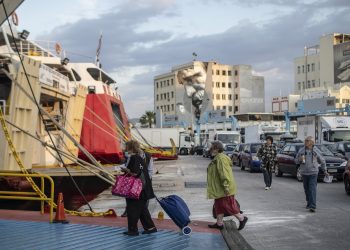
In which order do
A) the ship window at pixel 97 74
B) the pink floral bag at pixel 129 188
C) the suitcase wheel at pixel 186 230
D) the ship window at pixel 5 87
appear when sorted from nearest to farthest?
the pink floral bag at pixel 129 188 → the suitcase wheel at pixel 186 230 → the ship window at pixel 5 87 → the ship window at pixel 97 74

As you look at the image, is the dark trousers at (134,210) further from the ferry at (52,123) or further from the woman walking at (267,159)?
the woman walking at (267,159)

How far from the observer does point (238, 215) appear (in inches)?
358

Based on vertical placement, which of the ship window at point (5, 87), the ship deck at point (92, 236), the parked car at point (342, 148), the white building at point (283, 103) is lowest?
the ship deck at point (92, 236)

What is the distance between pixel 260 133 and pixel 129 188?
42.7 m

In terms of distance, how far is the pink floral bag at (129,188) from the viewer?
26.6ft

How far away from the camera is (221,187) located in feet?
29.4

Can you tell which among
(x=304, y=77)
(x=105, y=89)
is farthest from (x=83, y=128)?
(x=304, y=77)

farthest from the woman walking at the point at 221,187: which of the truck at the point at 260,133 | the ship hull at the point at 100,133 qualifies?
the truck at the point at 260,133

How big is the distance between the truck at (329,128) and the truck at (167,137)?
21688mm

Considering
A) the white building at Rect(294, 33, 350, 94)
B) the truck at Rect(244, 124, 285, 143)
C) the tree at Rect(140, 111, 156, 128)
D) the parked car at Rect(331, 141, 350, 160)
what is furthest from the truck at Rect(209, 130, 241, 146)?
the tree at Rect(140, 111, 156, 128)

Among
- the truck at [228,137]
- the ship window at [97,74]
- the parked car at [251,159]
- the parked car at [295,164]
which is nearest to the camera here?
the parked car at [295,164]

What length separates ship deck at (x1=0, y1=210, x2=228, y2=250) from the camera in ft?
→ 25.2

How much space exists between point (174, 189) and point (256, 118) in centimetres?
8494

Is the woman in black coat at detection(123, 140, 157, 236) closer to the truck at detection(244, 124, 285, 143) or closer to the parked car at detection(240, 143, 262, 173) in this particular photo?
the parked car at detection(240, 143, 262, 173)
